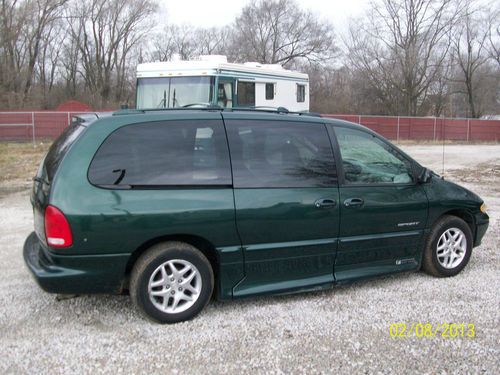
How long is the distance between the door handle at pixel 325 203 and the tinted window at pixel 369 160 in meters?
0.31

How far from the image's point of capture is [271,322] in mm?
3781

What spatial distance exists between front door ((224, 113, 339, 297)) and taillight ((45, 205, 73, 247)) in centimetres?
123

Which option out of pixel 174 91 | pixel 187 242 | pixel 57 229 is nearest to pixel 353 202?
pixel 187 242

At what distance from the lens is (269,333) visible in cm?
361

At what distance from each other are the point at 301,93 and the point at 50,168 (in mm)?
13551

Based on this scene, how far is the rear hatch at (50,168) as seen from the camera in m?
3.52

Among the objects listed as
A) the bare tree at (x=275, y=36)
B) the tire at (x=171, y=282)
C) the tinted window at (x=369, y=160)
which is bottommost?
the tire at (x=171, y=282)

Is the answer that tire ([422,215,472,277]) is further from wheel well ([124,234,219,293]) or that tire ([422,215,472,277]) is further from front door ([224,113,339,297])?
wheel well ([124,234,219,293])

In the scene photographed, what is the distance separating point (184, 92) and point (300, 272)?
30.4ft

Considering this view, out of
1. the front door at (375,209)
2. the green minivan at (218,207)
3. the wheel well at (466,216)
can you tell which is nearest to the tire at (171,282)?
the green minivan at (218,207)

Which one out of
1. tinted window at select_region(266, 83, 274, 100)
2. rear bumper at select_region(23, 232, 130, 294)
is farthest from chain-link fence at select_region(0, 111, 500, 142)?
rear bumper at select_region(23, 232, 130, 294)

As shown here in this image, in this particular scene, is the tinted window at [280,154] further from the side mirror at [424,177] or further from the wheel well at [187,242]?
the side mirror at [424,177]

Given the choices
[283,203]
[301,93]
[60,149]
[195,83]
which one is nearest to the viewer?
[60,149]

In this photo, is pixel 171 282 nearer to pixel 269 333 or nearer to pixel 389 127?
pixel 269 333
